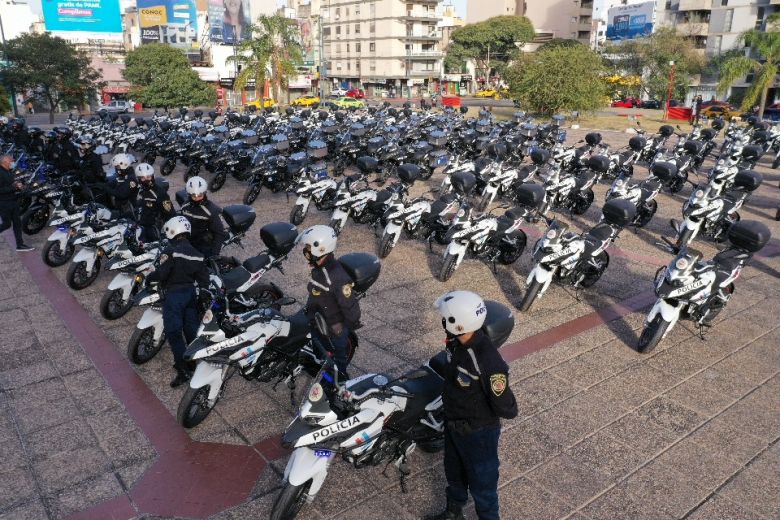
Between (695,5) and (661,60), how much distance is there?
11867mm

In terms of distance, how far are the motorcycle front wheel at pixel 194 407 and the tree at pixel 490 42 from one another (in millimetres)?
71497

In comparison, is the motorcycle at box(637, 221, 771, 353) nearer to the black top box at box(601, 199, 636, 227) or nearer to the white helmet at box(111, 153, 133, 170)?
the black top box at box(601, 199, 636, 227)

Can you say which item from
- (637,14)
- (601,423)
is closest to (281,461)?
(601,423)

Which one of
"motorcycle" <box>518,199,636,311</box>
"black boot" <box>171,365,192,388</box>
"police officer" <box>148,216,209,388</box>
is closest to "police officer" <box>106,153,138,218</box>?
"police officer" <box>148,216,209,388</box>

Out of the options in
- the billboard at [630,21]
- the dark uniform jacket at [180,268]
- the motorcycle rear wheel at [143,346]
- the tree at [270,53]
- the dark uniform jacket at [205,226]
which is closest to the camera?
the dark uniform jacket at [180,268]

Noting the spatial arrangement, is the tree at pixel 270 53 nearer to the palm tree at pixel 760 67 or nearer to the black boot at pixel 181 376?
the palm tree at pixel 760 67

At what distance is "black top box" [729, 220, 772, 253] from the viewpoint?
7.36 meters

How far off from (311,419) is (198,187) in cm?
409

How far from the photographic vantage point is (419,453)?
4.98 m

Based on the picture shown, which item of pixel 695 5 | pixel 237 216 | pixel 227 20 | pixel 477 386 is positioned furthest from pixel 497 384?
pixel 227 20

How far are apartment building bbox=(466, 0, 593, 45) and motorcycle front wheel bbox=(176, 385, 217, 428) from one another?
283 ft

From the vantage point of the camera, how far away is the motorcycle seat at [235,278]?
6793 mm

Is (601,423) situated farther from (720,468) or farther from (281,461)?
(281,461)

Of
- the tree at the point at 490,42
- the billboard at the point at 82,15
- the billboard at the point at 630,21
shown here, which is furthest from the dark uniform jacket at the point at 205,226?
the billboard at the point at 630,21
